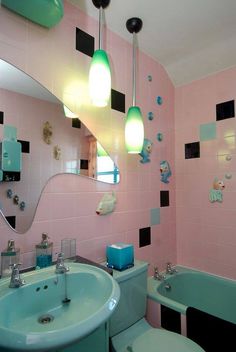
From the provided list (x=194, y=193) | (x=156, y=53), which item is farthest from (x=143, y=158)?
(x=156, y=53)

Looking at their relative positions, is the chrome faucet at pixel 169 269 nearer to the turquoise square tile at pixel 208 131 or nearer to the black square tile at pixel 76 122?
the turquoise square tile at pixel 208 131

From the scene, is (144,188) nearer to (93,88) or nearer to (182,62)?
(93,88)

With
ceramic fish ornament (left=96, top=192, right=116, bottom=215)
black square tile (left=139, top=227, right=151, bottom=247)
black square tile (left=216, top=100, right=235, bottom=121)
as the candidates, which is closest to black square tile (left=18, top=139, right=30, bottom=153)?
ceramic fish ornament (left=96, top=192, right=116, bottom=215)

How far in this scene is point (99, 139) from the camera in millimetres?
1459

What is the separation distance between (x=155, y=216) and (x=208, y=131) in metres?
0.81

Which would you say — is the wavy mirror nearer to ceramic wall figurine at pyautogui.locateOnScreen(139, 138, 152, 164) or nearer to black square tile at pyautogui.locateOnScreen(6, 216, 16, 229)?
black square tile at pyautogui.locateOnScreen(6, 216, 16, 229)

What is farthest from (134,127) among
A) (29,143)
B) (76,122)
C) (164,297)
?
(164,297)

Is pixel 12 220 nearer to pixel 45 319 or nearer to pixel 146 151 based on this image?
pixel 45 319

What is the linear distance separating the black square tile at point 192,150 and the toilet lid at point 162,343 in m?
1.31

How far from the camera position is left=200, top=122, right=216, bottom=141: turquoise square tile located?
1866 millimetres

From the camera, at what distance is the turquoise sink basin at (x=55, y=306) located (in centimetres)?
61

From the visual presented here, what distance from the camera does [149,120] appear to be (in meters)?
1.82

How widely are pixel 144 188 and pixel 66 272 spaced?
908 mm

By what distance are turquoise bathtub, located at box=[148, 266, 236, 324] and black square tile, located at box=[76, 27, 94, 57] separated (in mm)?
1569
